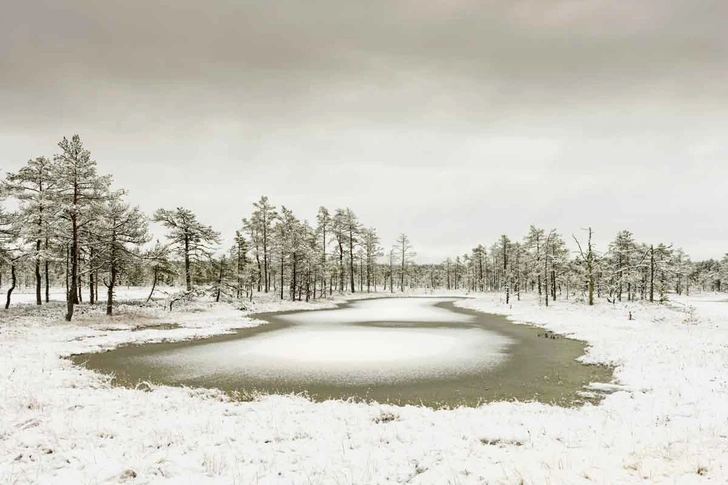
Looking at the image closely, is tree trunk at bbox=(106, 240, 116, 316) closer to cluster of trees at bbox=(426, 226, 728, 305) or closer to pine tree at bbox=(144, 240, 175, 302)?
pine tree at bbox=(144, 240, 175, 302)

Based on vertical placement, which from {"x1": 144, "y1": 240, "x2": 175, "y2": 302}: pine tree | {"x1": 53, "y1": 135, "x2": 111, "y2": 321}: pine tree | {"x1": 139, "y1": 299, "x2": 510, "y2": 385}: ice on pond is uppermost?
{"x1": 53, "y1": 135, "x2": 111, "y2": 321}: pine tree

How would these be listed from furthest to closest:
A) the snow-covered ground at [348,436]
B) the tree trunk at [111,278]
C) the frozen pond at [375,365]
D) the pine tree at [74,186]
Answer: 1. the tree trunk at [111,278]
2. the pine tree at [74,186]
3. the frozen pond at [375,365]
4. the snow-covered ground at [348,436]

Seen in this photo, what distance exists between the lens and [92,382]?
12672mm

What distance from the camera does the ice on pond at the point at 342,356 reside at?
49.3ft

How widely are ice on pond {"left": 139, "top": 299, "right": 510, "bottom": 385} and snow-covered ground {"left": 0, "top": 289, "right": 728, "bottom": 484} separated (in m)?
3.50

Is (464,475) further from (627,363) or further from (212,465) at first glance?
(627,363)

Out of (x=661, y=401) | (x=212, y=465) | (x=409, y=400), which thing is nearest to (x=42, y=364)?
(x=212, y=465)

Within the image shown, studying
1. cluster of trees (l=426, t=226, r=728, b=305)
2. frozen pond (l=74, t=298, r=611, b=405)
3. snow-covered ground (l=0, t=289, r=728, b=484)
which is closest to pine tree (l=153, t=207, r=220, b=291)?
frozen pond (l=74, t=298, r=611, b=405)

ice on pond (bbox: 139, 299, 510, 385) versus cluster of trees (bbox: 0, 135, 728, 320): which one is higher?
cluster of trees (bbox: 0, 135, 728, 320)

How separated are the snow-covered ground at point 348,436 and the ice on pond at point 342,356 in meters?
3.50

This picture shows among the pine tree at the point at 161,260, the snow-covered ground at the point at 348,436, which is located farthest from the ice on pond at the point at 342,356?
the pine tree at the point at 161,260

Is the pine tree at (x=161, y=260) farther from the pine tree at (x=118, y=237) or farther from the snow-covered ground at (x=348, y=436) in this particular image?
the snow-covered ground at (x=348, y=436)

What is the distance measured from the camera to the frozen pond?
42.4 ft

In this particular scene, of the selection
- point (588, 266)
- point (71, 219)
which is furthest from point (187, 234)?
point (588, 266)
